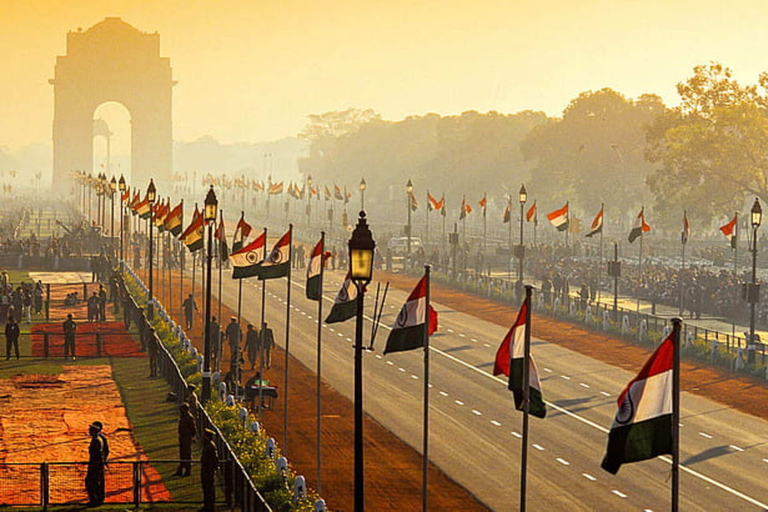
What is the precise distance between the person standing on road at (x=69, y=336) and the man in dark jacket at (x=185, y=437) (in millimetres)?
16596

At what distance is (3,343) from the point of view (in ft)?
155

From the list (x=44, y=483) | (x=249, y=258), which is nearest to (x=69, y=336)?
(x=249, y=258)

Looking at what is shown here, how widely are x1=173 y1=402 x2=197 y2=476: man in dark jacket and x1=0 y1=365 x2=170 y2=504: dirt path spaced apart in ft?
1.92

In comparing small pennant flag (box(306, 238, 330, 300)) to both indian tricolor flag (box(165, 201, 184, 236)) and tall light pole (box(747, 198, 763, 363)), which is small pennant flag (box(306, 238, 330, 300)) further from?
tall light pole (box(747, 198, 763, 363))

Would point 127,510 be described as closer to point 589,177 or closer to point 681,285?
point 681,285

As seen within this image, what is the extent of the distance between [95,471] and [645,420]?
11453 mm

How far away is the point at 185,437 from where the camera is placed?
2667 centimetres

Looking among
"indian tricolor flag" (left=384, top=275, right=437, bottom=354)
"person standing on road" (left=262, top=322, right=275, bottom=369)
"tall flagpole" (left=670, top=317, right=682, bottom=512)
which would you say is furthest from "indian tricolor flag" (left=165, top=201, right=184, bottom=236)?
"tall flagpole" (left=670, top=317, right=682, bottom=512)

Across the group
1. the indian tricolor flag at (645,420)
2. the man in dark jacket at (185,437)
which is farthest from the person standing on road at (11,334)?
the indian tricolor flag at (645,420)

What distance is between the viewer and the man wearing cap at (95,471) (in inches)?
952

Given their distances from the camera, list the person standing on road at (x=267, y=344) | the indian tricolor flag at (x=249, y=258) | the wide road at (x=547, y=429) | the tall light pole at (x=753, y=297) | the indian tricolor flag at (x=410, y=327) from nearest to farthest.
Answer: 1. the indian tricolor flag at (x=410, y=327)
2. the wide road at (x=547, y=429)
3. the indian tricolor flag at (x=249, y=258)
4. the person standing on road at (x=267, y=344)
5. the tall light pole at (x=753, y=297)

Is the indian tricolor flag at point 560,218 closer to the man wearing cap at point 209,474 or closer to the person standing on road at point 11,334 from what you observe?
the person standing on road at point 11,334

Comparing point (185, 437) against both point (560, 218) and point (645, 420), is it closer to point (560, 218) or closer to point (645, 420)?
point (645, 420)

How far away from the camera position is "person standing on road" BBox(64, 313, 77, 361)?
42938mm
